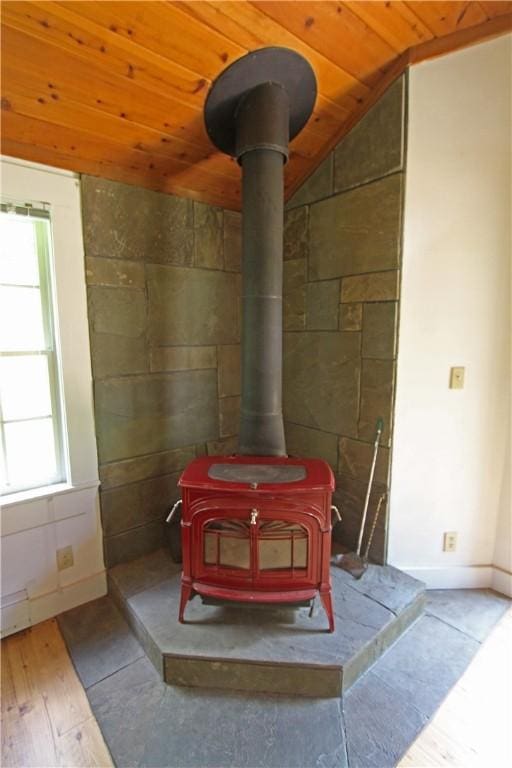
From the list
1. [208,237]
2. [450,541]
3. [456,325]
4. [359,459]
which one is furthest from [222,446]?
[456,325]

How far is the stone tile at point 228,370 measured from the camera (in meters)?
2.27

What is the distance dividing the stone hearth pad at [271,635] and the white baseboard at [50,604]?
0.12 meters

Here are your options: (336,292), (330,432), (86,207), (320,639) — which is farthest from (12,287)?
(320,639)

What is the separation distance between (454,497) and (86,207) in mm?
2319

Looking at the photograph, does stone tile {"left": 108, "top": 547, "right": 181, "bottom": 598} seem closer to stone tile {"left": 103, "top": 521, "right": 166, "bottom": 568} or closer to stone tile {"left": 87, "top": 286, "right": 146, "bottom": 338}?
stone tile {"left": 103, "top": 521, "right": 166, "bottom": 568}

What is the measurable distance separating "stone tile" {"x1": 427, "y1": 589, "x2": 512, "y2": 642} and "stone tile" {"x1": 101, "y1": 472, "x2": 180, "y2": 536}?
1484 mm

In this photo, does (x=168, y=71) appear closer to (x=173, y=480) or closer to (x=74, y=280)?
(x=74, y=280)

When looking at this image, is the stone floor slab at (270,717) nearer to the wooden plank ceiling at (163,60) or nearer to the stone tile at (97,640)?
the stone tile at (97,640)

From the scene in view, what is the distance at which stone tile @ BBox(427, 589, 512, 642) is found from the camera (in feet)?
5.65

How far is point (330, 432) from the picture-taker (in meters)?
2.14

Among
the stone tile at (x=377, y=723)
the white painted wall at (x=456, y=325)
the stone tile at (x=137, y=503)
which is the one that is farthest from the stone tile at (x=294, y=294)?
the stone tile at (x=377, y=723)

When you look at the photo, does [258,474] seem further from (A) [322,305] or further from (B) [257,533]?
(A) [322,305]

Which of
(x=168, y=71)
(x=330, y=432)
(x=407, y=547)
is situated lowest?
(x=407, y=547)

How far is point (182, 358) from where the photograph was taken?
210 centimetres
